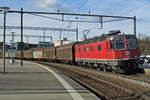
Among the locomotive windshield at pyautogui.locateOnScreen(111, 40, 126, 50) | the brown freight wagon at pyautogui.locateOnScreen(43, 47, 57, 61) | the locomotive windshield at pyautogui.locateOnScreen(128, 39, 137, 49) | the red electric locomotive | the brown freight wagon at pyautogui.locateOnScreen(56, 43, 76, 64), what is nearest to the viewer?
the red electric locomotive

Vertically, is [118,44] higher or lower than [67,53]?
higher

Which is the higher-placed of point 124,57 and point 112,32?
point 112,32

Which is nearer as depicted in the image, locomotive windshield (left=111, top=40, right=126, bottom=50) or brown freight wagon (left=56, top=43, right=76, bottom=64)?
locomotive windshield (left=111, top=40, right=126, bottom=50)

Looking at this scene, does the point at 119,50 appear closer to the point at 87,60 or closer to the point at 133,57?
the point at 133,57

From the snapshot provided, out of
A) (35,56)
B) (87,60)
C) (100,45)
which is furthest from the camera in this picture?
(35,56)

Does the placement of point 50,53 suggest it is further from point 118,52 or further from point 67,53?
point 118,52

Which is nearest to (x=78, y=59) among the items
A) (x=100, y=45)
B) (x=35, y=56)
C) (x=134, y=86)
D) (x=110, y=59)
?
(x=100, y=45)

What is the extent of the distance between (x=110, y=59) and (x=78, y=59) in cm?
1032

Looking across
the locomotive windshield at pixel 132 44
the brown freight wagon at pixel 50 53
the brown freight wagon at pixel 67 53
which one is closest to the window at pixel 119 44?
the locomotive windshield at pixel 132 44

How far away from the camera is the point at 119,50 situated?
60.8 feet

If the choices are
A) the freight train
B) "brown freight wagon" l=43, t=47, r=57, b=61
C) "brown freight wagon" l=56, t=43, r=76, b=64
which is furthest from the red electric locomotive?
"brown freight wagon" l=43, t=47, r=57, b=61

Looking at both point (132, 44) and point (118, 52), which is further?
point (132, 44)

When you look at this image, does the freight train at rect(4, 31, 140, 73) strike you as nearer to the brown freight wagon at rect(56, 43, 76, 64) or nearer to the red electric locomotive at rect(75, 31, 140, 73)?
the red electric locomotive at rect(75, 31, 140, 73)

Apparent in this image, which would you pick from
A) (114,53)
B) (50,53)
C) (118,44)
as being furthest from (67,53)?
(114,53)
